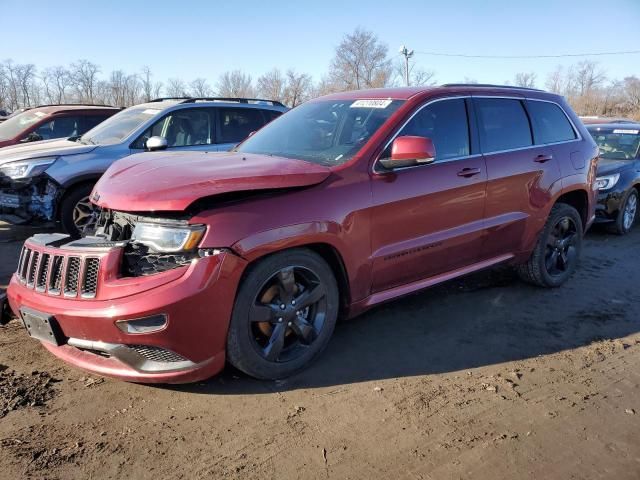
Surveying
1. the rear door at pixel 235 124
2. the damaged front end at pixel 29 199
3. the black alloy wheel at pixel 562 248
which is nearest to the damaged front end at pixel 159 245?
the black alloy wheel at pixel 562 248

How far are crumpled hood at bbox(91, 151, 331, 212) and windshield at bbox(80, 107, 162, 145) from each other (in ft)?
11.6

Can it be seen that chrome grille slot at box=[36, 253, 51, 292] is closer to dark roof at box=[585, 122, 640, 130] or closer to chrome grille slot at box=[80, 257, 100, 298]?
chrome grille slot at box=[80, 257, 100, 298]

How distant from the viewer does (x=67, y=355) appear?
10.2 ft

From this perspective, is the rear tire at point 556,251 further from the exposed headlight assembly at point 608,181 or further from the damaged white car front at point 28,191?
the damaged white car front at point 28,191

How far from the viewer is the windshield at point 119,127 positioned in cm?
696

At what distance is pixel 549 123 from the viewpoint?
5.12m

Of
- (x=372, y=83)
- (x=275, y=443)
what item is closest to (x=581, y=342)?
(x=275, y=443)

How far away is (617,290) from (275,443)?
4.00 meters

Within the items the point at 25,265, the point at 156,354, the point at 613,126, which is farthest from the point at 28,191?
the point at 613,126

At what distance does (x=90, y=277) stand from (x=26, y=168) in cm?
416

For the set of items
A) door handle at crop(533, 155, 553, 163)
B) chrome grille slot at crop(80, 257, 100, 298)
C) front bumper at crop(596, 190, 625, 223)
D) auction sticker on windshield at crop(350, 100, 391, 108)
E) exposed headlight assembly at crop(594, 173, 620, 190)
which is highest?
auction sticker on windshield at crop(350, 100, 391, 108)

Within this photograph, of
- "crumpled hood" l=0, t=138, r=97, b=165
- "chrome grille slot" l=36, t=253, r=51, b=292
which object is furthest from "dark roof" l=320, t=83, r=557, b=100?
"crumpled hood" l=0, t=138, r=97, b=165

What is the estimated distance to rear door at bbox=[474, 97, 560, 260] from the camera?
441 centimetres

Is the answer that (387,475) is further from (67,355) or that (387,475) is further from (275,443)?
(67,355)
